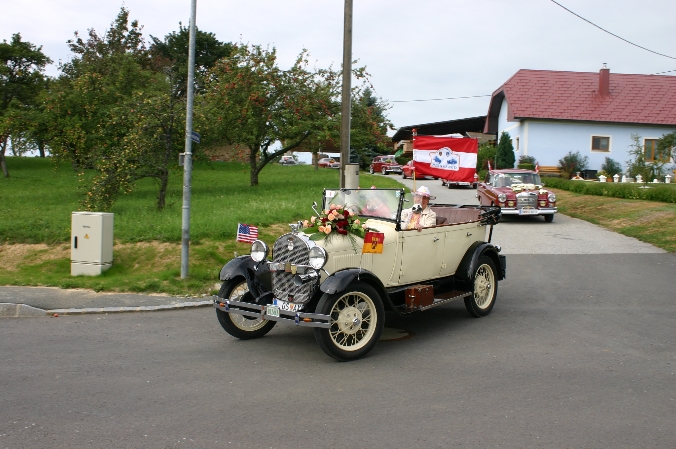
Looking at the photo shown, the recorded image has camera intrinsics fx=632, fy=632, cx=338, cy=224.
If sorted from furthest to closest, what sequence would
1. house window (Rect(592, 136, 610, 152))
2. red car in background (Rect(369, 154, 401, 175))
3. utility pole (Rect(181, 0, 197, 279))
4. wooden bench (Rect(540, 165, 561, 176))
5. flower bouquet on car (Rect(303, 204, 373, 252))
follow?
red car in background (Rect(369, 154, 401, 175))
house window (Rect(592, 136, 610, 152))
wooden bench (Rect(540, 165, 561, 176))
utility pole (Rect(181, 0, 197, 279))
flower bouquet on car (Rect(303, 204, 373, 252))

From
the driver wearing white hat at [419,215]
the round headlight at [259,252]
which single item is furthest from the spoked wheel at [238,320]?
the driver wearing white hat at [419,215]

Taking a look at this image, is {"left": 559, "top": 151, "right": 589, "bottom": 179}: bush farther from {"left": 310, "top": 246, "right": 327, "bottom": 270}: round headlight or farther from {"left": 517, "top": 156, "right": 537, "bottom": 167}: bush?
{"left": 310, "top": 246, "right": 327, "bottom": 270}: round headlight

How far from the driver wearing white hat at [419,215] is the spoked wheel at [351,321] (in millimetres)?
1374

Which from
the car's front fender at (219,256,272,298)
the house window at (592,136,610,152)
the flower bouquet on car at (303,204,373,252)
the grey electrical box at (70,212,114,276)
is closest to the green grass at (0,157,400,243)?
the grey electrical box at (70,212,114,276)

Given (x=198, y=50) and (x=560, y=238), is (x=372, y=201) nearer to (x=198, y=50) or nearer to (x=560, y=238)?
(x=560, y=238)

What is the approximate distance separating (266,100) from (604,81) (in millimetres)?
22645

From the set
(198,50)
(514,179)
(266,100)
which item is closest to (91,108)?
(266,100)

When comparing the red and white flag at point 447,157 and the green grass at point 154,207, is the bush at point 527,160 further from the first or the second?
the red and white flag at point 447,157

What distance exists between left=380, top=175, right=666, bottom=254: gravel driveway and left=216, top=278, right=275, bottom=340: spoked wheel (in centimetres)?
849

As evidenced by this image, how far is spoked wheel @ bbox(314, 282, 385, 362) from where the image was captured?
6418mm

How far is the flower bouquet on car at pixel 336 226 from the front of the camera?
701cm

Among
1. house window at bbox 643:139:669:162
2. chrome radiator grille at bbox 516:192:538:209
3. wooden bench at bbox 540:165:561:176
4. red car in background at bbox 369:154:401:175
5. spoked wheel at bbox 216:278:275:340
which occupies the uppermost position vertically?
house window at bbox 643:139:669:162

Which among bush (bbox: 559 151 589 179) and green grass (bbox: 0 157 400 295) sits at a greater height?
bush (bbox: 559 151 589 179)

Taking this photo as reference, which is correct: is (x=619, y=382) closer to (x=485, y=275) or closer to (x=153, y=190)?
(x=485, y=275)
